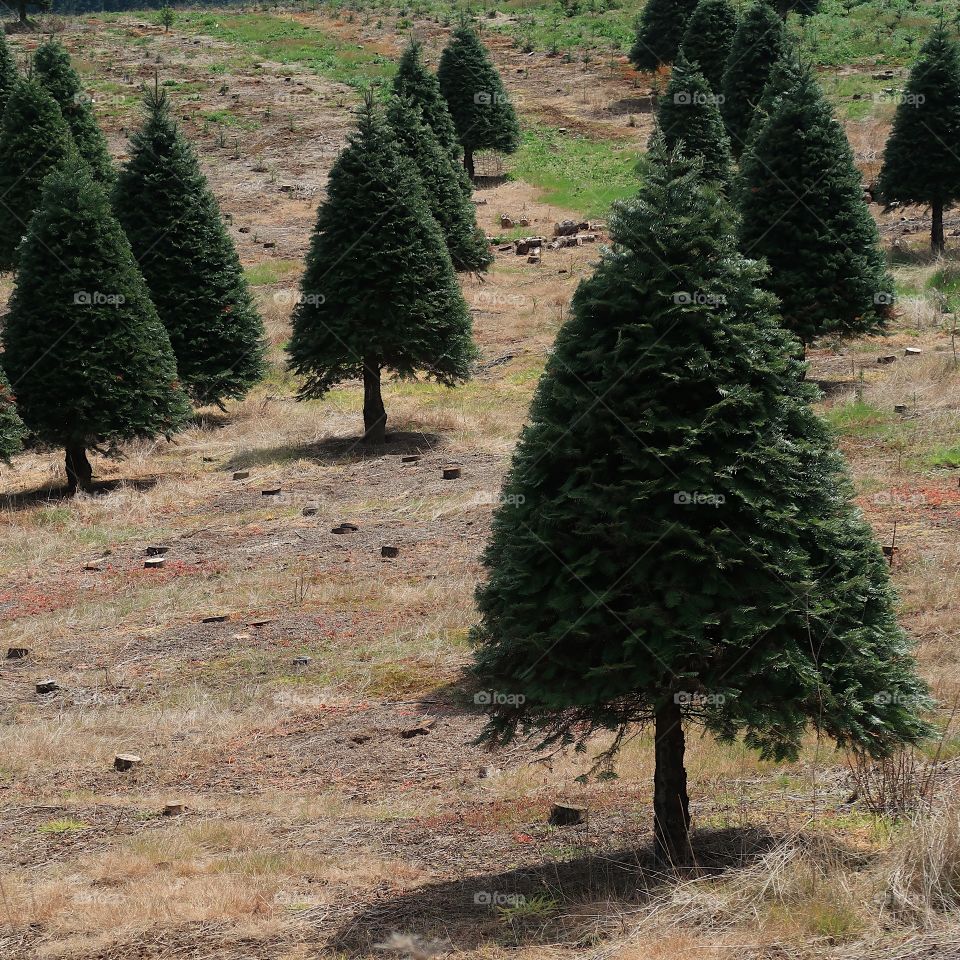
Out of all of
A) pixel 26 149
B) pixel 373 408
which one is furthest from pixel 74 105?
pixel 373 408

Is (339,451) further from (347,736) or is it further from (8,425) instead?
(347,736)

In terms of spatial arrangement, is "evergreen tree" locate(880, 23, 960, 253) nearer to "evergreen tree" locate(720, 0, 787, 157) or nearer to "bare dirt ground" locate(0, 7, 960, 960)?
"bare dirt ground" locate(0, 7, 960, 960)

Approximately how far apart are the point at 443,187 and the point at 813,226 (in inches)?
586

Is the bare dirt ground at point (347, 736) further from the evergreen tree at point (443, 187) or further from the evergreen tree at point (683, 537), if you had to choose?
the evergreen tree at point (443, 187)

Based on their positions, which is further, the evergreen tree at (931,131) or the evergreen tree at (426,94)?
the evergreen tree at (426,94)

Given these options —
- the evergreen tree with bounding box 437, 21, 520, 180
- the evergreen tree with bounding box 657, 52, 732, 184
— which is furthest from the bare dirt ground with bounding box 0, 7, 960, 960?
the evergreen tree with bounding box 437, 21, 520, 180

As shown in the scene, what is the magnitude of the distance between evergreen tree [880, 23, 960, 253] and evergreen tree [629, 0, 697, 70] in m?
29.2

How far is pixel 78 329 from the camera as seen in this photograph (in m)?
25.1

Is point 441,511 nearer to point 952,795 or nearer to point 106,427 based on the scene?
point 106,427

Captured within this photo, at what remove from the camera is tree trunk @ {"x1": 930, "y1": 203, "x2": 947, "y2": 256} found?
35.7 metres

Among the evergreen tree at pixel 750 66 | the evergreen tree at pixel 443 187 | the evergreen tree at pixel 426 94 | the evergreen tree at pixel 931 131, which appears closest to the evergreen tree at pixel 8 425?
the evergreen tree at pixel 443 187

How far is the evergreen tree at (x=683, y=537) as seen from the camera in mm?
7766

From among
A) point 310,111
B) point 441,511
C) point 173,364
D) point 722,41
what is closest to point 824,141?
point 441,511

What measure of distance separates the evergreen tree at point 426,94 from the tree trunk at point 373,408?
833 inches
